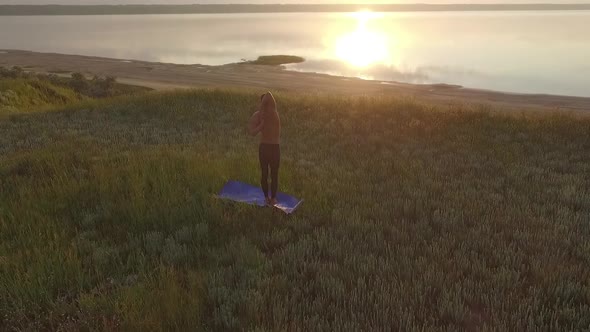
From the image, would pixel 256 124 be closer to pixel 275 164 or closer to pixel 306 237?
pixel 275 164

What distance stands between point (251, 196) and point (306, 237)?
1950 millimetres

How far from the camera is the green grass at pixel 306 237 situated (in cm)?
443

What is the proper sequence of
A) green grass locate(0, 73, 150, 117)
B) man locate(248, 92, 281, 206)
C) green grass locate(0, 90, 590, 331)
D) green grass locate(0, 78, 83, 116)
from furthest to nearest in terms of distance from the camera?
green grass locate(0, 78, 83, 116)
green grass locate(0, 73, 150, 117)
man locate(248, 92, 281, 206)
green grass locate(0, 90, 590, 331)

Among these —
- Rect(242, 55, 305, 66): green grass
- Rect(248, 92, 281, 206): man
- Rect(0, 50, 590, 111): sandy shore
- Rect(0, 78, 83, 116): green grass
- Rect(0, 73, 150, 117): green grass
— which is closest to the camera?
Rect(248, 92, 281, 206): man

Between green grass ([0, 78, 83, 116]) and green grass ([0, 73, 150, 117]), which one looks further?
green grass ([0, 78, 83, 116])

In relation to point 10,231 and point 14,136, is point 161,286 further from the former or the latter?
point 14,136

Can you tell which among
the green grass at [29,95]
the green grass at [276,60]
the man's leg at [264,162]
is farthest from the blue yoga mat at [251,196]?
the green grass at [276,60]

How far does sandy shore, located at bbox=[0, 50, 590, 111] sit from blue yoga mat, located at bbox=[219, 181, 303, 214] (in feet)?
85.6

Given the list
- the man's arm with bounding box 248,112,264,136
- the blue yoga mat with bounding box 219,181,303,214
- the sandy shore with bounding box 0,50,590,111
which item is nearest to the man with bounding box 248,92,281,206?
the man's arm with bounding box 248,112,264,136

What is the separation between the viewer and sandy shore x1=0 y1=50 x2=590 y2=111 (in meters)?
34.4

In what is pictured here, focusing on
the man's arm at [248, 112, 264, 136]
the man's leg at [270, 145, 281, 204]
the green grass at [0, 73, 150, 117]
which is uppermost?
the man's arm at [248, 112, 264, 136]

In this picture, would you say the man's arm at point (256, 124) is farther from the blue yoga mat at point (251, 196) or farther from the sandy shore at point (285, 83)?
the sandy shore at point (285, 83)

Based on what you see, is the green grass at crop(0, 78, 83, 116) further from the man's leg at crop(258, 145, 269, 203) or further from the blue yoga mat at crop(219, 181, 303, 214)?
the man's leg at crop(258, 145, 269, 203)

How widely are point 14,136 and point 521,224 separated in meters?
14.0
